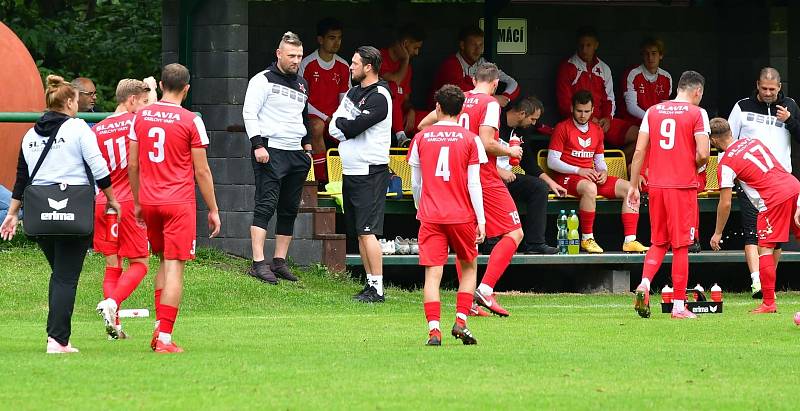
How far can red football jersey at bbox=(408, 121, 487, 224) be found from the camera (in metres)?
11.3

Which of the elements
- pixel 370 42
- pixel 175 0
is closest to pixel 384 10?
pixel 370 42

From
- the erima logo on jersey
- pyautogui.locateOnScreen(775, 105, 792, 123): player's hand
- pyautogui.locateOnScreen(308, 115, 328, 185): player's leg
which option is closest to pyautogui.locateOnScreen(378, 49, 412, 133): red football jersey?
pyautogui.locateOnScreen(308, 115, 328, 185): player's leg

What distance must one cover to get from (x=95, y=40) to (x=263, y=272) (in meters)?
10.4

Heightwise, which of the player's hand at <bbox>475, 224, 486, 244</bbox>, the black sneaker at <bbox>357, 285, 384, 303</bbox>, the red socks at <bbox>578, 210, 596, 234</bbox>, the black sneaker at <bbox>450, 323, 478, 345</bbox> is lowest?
the black sneaker at <bbox>357, 285, 384, 303</bbox>

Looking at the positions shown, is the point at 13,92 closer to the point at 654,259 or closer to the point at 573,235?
the point at 573,235

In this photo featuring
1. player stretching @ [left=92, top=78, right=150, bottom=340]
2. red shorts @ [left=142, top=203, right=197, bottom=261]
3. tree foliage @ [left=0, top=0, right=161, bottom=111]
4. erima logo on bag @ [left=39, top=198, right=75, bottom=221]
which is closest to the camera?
erima logo on bag @ [left=39, top=198, right=75, bottom=221]

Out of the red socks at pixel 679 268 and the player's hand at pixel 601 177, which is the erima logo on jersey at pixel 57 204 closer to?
the red socks at pixel 679 268

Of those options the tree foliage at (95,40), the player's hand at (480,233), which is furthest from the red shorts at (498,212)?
the tree foliage at (95,40)

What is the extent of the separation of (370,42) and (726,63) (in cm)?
489

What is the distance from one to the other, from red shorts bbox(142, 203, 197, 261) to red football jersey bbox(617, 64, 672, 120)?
415 inches

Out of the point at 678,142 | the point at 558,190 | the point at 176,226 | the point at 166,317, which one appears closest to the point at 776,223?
the point at 678,142

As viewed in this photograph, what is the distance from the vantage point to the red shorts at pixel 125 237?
12.2m

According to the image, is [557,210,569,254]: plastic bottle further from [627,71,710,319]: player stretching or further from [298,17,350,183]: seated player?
[627,71,710,319]: player stretching

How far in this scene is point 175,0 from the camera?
59.5 ft
